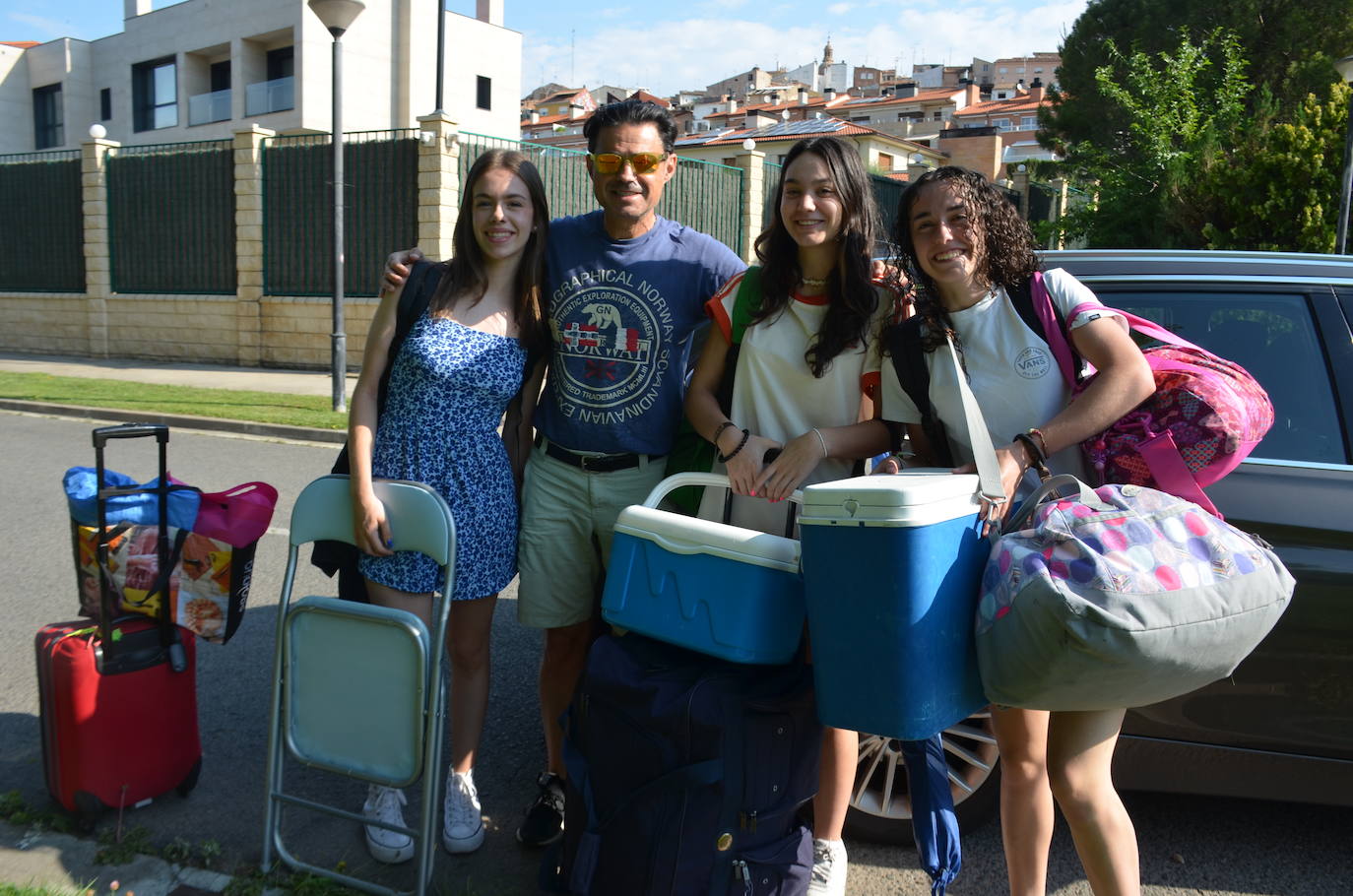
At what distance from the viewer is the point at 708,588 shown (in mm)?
2164

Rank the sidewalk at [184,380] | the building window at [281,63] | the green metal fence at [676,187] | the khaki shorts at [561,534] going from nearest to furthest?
the khaki shorts at [561,534] < the sidewalk at [184,380] < the green metal fence at [676,187] < the building window at [281,63]

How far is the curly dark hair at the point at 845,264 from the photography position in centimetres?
249

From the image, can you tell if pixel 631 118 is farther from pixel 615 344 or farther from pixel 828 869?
pixel 828 869

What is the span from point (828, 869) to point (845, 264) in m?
1.50

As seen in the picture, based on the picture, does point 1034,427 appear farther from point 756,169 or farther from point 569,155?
point 756,169

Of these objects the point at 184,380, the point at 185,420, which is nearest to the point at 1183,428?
the point at 185,420

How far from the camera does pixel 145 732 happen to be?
2.92 m

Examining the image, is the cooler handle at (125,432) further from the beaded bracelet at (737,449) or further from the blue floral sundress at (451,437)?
the beaded bracelet at (737,449)

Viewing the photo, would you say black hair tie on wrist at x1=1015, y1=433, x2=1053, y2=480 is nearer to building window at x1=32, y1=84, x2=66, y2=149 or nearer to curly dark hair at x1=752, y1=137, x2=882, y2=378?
curly dark hair at x1=752, y1=137, x2=882, y2=378

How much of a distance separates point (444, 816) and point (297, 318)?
15.6 m

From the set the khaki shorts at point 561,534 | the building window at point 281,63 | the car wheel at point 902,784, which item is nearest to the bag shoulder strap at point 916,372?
the khaki shorts at point 561,534

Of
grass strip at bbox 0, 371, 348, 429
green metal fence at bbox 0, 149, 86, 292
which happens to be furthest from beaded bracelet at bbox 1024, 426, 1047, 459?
green metal fence at bbox 0, 149, 86, 292

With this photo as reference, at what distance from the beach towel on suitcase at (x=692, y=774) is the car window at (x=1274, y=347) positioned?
4.78 ft

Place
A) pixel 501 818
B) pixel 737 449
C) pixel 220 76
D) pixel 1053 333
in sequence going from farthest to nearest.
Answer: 1. pixel 220 76
2. pixel 501 818
3. pixel 737 449
4. pixel 1053 333
